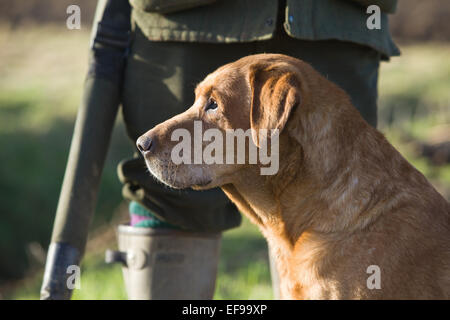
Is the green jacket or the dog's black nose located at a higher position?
the green jacket

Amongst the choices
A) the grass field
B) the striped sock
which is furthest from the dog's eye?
the grass field

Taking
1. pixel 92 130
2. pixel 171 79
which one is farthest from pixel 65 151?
pixel 171 79

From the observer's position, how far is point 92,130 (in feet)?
10.7

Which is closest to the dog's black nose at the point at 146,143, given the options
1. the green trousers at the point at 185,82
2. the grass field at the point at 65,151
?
the green trousers at the point at 185,82

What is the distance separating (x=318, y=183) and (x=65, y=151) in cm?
762

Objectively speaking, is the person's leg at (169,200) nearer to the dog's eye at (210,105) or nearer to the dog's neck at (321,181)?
the dog's eye at (210,105)

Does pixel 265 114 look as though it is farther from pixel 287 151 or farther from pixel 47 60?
pixel 47 60

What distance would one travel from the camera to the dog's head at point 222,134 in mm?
2707

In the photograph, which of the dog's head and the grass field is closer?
the dog's head

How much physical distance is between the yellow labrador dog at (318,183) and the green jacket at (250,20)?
0.64 feet

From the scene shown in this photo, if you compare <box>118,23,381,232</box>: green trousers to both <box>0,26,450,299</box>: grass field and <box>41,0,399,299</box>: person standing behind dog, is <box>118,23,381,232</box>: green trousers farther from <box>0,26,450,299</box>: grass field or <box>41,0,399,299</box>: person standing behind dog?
<box>0,26,450,299</box>: grass field

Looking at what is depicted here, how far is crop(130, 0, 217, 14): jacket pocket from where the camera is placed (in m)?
3.00

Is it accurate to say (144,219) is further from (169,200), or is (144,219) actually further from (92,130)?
(92,130)

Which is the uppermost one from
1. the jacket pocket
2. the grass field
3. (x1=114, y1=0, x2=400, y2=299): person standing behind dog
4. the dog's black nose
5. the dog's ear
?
the grass field
